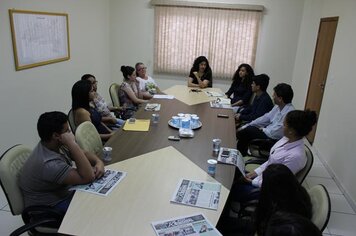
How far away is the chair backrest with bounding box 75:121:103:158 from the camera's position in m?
2.31

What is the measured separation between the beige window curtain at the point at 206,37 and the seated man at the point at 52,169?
14.7 ft

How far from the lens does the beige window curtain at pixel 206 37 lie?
567 cm

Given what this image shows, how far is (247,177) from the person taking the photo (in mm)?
2342

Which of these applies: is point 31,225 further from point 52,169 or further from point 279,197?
point 279,197

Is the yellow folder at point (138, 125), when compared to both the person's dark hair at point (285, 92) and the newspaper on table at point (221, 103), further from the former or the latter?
the person's dark hair at point (285, 92)

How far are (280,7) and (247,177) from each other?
4387mm

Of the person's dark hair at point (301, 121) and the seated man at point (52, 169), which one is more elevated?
the person's dark hair at point (301, 121)

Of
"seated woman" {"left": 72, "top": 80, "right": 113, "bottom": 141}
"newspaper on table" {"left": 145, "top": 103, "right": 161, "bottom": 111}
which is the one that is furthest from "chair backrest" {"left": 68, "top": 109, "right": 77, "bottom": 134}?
"newspaper on table" {"left": 145, "top": 103, "right": 161, "bottom": 111}

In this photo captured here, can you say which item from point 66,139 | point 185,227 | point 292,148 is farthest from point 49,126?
point 292,148

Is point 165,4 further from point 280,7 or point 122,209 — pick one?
point 122,209

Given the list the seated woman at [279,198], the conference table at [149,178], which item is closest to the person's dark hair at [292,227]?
the seated woman at [279,198]

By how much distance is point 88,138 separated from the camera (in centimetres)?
243

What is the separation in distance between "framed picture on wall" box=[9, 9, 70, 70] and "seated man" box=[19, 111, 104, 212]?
2.12 metres

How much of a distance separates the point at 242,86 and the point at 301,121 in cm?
255
